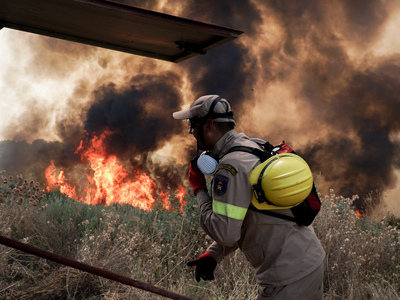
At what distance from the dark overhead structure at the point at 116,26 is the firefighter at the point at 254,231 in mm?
617

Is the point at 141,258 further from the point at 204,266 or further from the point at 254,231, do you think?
the point at 254,231

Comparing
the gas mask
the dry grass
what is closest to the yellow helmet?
the gas mask

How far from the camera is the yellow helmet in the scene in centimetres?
213

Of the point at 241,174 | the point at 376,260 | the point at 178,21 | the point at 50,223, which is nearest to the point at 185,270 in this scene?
the point at 50,223

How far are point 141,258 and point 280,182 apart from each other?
10.1 feet

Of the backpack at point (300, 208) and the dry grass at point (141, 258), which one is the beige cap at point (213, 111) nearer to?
the backpack at point (300, 208)

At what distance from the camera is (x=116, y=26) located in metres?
2.80

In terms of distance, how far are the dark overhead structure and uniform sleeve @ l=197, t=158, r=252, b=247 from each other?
992 millimetres

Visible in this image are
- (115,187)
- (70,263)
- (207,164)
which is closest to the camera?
(70,263)

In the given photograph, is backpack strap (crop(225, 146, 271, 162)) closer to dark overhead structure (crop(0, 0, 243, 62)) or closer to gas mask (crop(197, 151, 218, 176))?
gas mask (crop(197, 151, 218, 176))

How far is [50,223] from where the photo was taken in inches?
200

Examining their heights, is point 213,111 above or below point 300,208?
above

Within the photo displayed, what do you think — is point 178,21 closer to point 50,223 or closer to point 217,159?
point 217,159

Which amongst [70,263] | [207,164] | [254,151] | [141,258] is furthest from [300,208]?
[141,258]
